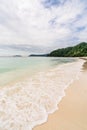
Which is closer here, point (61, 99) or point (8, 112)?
point (8, 112)

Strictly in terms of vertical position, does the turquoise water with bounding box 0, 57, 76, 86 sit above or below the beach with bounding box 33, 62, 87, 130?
below

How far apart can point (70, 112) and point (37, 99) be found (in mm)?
1566

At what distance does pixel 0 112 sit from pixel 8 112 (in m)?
0.25

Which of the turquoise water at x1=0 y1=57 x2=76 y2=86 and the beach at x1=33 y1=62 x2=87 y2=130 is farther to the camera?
the turquoise water at x1=0 y1=57 x2=76 y2=86

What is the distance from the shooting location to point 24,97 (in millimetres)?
5020

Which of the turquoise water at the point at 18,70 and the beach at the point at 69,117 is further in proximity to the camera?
the turquoise water at the point at 18,70

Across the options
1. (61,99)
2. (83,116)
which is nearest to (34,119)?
(83,116)

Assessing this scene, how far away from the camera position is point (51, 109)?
12.6 ft

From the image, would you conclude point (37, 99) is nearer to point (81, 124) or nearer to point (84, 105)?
point (84, 105)

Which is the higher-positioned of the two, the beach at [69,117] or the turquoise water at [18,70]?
the beach at [69,117]

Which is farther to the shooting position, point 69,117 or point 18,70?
point 18,70

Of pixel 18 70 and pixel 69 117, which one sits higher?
pixel 69 117

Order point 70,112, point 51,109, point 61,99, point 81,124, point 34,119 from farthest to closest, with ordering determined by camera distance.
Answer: point 61,99
point 51,109
point 70,112
point 34,119
point 81,124

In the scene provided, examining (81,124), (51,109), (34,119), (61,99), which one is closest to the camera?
(81,124)
